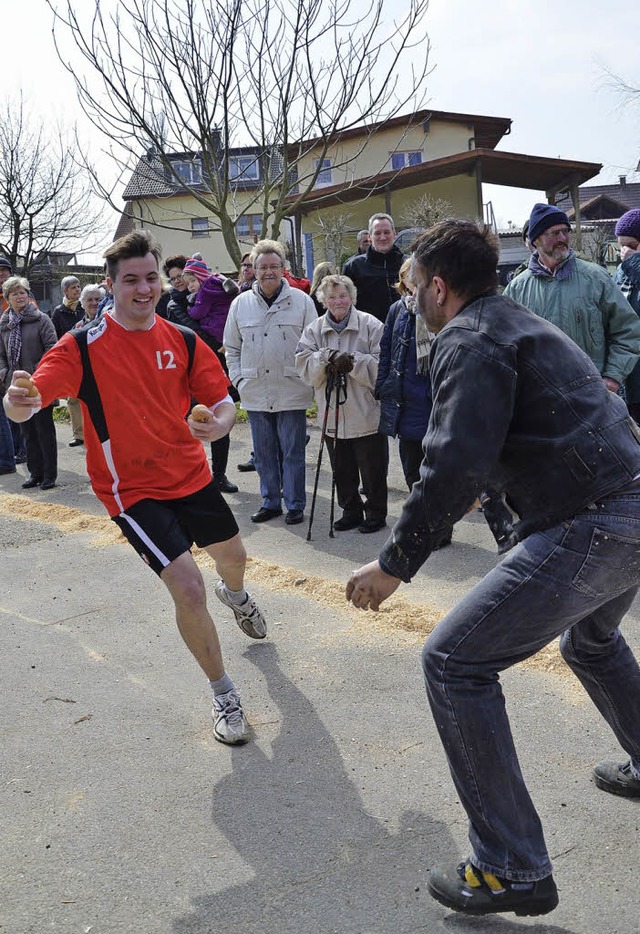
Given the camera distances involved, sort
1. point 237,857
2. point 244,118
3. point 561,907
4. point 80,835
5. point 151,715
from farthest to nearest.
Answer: point 244,118 < point 151,715 < point 80,835 < point 237,857 < point 561,907

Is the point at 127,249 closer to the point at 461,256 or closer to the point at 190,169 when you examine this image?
the point at 461,256

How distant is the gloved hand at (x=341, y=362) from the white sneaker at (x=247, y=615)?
288 cm

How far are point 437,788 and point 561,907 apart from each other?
0.82 metres

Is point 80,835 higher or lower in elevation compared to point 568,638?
lower

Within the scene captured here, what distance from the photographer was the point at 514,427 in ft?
8.75

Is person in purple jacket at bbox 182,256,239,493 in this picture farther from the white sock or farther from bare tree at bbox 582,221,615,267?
bare tree at bbox 582,221,615,267

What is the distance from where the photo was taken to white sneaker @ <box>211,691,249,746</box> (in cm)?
405

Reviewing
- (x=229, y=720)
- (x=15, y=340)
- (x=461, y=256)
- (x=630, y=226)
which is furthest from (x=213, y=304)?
(x=461, y=256)

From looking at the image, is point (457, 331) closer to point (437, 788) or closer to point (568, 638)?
point (568, 638)

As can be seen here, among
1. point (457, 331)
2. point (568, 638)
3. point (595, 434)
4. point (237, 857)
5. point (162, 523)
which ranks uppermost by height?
point (457, 331)

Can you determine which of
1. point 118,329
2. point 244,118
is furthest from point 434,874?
point 244,118

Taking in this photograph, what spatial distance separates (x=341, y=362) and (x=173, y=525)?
3623 mm

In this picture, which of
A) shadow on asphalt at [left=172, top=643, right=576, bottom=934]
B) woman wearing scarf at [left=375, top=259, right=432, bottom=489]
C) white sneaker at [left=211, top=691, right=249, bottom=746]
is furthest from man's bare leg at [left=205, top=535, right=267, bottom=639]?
woman wearing scarf at [left=375, top=259, right=432, bottom=489]

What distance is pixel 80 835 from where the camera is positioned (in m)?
3.38
